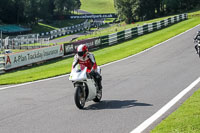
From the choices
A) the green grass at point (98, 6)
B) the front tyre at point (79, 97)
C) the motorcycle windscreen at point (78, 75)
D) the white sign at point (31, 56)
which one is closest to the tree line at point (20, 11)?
the green grass at point (98, 6)

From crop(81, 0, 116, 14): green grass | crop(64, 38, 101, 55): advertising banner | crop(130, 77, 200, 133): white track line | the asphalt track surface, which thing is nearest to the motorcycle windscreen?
the asphalt track surface

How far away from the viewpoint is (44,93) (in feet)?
43.3

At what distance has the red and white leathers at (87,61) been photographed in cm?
1064

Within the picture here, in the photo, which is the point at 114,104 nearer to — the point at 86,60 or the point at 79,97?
the point at 79,97

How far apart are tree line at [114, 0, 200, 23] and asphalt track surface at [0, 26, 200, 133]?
70.2m

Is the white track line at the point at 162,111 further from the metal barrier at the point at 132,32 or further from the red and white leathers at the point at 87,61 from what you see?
the metal barrier at the point at 132,32

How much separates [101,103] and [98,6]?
163788 mm

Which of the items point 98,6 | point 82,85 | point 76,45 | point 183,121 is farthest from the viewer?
point 98,6

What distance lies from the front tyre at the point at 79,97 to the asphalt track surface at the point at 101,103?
170 millimetres

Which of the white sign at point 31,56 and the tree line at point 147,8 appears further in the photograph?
the tree line at point 147,8

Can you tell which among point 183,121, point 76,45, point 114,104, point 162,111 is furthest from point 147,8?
point 183,121

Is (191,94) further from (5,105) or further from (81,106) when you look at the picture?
(5,105)

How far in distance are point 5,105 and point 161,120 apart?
5123 millimetres

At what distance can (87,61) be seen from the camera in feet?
35.3
